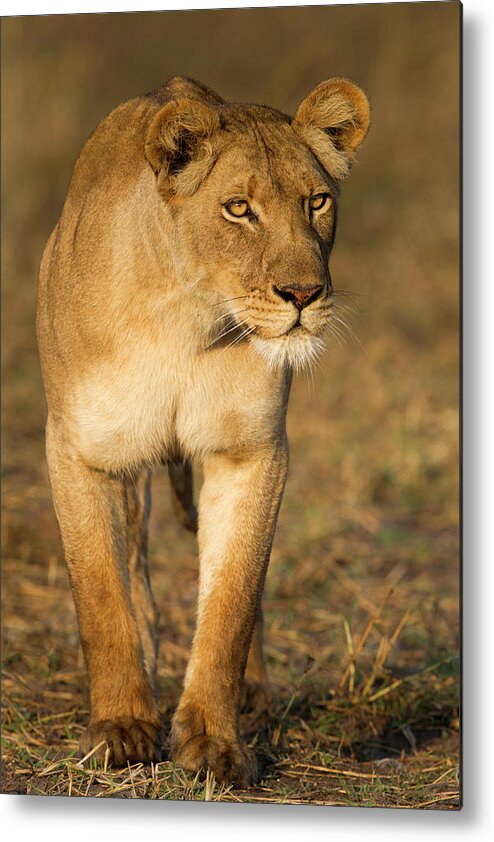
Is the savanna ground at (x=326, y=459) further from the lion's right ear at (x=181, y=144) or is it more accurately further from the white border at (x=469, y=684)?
the lion's right ear at (x=181, y=144)

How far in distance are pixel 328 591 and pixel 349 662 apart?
97 cm

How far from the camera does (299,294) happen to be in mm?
3303

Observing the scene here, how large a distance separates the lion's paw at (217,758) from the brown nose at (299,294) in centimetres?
105

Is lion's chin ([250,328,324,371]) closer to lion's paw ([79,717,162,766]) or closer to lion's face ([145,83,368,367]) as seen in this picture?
lion's face ([145,83,368,367])

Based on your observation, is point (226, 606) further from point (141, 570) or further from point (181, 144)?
point (181, 144)

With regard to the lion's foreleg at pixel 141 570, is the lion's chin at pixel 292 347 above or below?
above

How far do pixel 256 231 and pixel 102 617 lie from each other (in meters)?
0.99

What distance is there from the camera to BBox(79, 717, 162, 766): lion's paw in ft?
12.1

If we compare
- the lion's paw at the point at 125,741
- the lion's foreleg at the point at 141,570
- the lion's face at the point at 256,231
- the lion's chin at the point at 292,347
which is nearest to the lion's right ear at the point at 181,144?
the lion's face at the point at 256,231

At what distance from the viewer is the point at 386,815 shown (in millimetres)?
3633

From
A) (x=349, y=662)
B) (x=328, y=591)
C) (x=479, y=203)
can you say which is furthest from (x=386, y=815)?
(x=328, y=591)

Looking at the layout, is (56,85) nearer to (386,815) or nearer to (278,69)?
(278,69)

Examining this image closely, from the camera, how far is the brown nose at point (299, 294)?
3.30 metres

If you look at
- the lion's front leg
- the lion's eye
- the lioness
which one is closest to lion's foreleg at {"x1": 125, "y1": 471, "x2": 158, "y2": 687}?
the lioness
